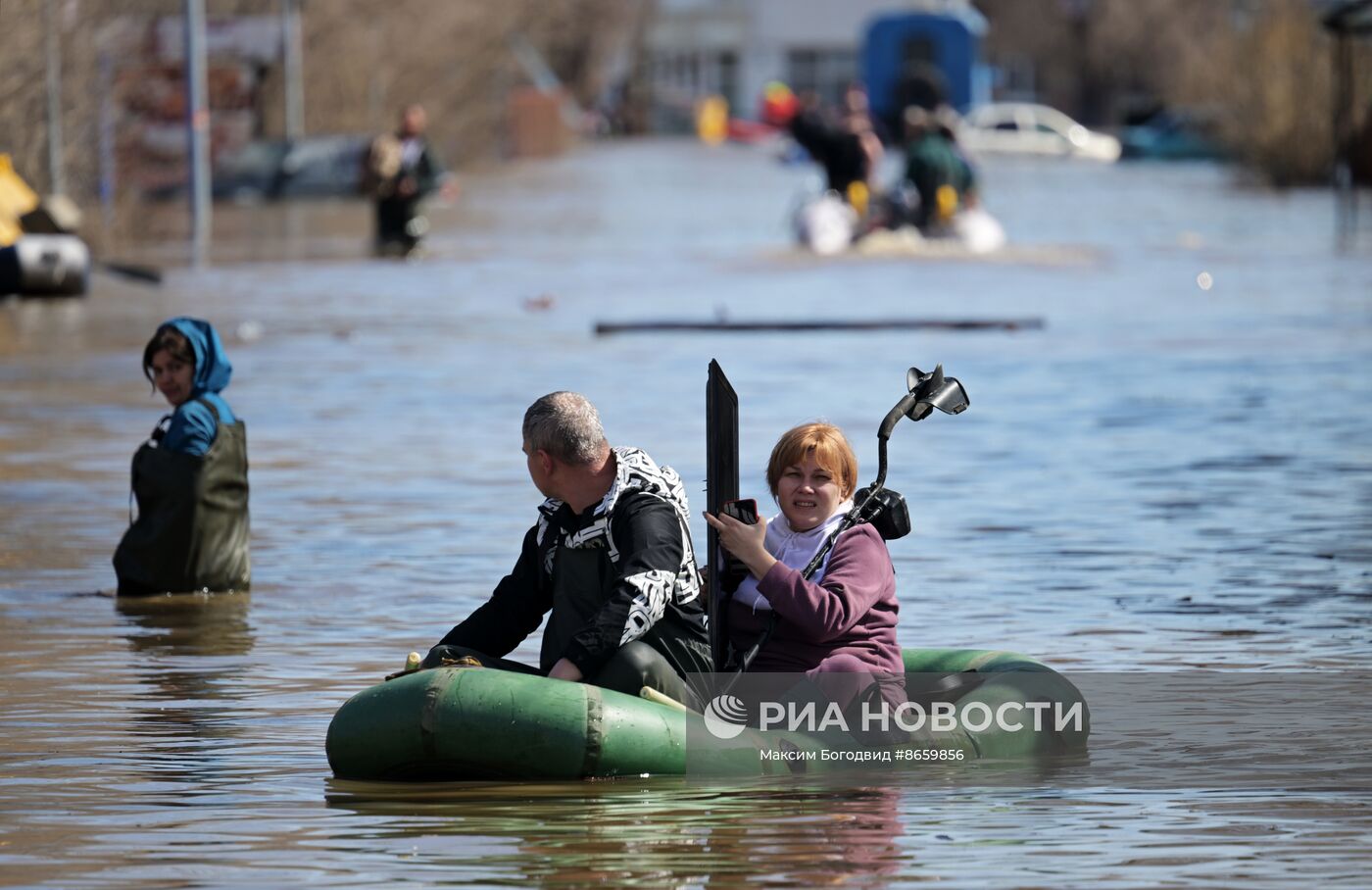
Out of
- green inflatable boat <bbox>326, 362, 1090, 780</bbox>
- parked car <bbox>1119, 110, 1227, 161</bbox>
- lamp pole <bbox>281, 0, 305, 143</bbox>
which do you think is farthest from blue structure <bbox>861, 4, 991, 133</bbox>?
green inflatable boat <bbox>326, 362, 1090, 780</bbox>

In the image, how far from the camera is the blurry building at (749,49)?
127m

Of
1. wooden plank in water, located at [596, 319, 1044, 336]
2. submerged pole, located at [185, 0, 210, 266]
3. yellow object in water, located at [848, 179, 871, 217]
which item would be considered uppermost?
submerged pole, located at [185, 0, 210, 266]

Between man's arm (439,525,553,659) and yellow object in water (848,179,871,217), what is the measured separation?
89.4ft

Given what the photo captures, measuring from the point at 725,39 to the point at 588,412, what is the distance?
408ft

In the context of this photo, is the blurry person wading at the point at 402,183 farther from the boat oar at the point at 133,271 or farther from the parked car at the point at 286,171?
the parked car at the point at 286,171

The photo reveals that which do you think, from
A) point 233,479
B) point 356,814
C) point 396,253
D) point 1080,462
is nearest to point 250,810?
point 356,814

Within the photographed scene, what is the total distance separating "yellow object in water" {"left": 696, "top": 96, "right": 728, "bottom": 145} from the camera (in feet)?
383

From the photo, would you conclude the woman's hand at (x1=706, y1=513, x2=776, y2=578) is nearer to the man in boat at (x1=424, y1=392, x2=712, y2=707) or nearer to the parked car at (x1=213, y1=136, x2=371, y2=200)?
the man in boat at (x1=424, y1=392, x2=712, y2=707)

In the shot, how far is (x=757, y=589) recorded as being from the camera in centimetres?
825

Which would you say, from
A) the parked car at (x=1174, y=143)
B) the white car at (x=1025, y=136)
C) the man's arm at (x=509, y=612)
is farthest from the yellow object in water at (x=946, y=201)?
the white car at (x=1025, y=136)

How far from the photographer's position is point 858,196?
36.0 metres

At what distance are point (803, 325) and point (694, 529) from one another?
11.4 metres

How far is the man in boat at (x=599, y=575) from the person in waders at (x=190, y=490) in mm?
3360

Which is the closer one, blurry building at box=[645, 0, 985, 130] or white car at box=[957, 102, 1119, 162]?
white car at box=[957, 102, 1119, 162]
